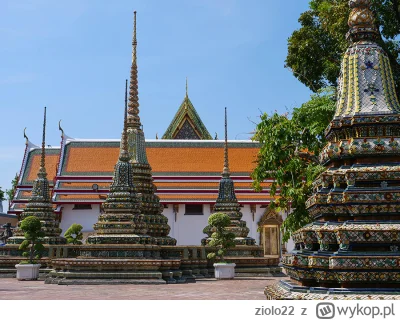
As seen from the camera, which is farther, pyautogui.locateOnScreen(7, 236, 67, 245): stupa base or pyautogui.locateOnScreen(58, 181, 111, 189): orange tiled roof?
pyautogui.locateOnScreen(58, 181, 111, 189): orange tiled roof

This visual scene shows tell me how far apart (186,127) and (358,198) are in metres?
33.7

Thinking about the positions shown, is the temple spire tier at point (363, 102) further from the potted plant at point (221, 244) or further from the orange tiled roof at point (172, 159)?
the orange tiled roof at point (172, 159)

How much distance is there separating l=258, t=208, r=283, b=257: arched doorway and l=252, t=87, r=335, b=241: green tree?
661 inches

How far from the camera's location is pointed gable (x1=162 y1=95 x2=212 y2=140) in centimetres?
3947

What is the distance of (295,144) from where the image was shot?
14.2 metres

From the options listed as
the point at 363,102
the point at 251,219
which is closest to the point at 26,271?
the point at 363,102

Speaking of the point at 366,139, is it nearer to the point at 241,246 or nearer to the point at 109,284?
the point at 109,284

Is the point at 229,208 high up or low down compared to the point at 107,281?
up

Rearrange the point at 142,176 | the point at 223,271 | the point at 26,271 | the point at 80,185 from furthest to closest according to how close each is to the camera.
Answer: the point at 80,185 → the point at 142,176 → the point at 223,271 → the point at 26,271

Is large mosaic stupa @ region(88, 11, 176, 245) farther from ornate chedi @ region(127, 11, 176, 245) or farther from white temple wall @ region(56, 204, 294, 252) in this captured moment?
white temple wall @ region(56, 204, 294, 252)

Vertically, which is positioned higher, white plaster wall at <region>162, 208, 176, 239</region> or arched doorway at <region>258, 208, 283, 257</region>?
white plaster wall at <region>162, 208, 176, 239</region>

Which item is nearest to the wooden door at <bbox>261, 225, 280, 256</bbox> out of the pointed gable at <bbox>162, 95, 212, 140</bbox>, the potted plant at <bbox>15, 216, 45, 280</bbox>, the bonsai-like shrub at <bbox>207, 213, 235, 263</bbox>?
the pointed gable at <bbox>162, 95, 212, 140</bbox>

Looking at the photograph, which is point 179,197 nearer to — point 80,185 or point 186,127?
point 80,185

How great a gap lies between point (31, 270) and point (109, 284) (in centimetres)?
453
